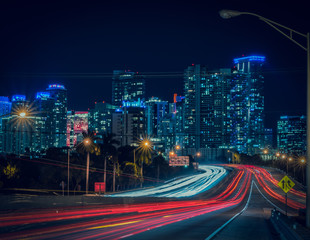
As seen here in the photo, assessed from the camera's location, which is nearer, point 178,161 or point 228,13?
point 228,13

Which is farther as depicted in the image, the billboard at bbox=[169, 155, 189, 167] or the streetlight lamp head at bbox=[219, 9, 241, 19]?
the billboard at bbox=[169, 155, 189, 167]

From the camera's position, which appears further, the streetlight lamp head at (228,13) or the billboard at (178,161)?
the billboard at (178,161)

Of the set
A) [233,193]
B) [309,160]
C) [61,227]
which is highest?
[309,160]

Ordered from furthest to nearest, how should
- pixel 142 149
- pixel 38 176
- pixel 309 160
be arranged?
pixel 142 149 < pixel 38 176 < pixel 309 160

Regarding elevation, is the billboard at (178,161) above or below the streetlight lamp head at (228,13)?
below

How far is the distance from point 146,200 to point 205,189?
109 ft

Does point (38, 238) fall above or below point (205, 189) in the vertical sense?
above

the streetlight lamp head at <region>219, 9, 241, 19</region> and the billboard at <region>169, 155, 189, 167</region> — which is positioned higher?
the streetlight lamp head at <region>219, 9, 241, 19</region>

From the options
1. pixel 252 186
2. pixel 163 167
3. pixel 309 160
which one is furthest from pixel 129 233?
pixel 163 167

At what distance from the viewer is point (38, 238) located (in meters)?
18.9

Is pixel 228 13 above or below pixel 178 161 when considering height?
above

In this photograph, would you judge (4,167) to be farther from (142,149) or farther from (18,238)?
(18,238)

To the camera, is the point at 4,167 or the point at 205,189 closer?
the point at 4,167

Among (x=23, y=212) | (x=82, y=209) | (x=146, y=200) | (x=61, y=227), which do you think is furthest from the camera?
(x=146, y=200)
